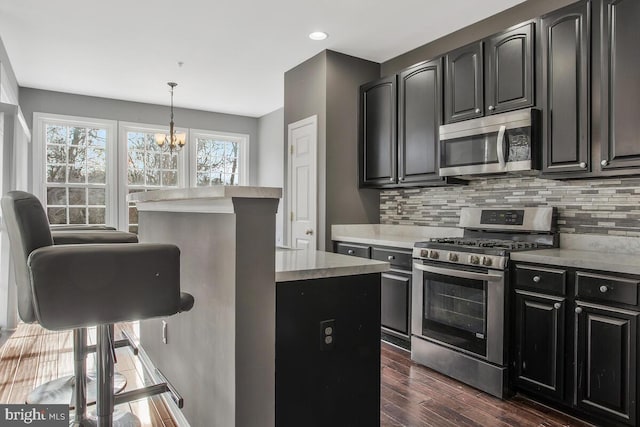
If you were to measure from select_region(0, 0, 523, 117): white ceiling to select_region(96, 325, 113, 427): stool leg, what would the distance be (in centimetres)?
258

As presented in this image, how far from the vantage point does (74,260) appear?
1.31 meters

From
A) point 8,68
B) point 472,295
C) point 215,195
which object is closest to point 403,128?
point 472,295

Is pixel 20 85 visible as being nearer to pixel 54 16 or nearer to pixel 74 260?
pixel 54 16

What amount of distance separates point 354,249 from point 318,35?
198 centimetres

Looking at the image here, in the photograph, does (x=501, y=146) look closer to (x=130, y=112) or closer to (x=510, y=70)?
(x=510, y=70)

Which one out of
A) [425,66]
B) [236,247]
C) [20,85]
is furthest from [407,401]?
[20,85]

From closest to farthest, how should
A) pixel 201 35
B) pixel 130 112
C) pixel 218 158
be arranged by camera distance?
pixel 201 35 < pixel 130 112 < pixel 218 158

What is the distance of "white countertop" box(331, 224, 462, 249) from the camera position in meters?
3.65

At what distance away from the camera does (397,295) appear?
344 centimetres

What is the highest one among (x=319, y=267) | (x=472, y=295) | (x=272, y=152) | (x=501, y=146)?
(x=272, y=152)

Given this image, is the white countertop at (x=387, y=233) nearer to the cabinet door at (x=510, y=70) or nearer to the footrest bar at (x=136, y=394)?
the cabinet door at (x=510, y=70)

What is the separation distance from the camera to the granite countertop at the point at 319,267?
1451 mm

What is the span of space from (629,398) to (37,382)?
344cm

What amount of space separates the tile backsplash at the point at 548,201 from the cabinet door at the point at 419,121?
1.23 ft
